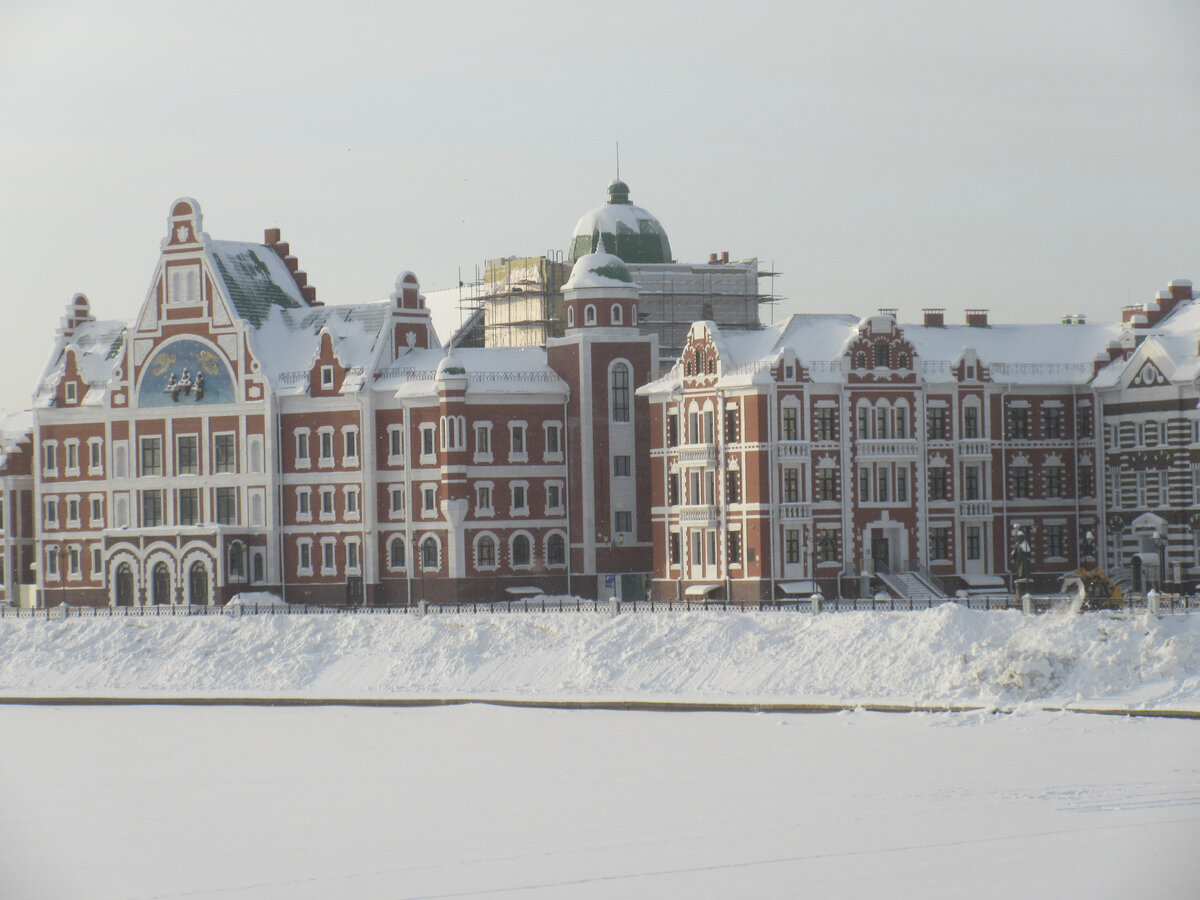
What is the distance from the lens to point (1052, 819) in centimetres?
4206

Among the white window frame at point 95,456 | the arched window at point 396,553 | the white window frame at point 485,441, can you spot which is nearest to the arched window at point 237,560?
the arched window at point 396,553

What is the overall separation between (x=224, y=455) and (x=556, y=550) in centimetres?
1581

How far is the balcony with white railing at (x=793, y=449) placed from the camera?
81.7m

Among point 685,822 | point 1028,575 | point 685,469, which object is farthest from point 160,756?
point 1028,575

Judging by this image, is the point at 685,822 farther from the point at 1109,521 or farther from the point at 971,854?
the point at 1109,521

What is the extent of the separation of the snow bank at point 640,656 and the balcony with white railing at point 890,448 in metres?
14.1

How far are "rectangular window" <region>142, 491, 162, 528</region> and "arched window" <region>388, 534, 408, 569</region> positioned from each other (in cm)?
1123

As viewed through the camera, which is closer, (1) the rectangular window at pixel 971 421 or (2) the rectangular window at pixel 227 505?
(1) the rectangular window at pixel 971 421

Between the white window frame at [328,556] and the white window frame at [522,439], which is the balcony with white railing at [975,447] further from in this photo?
the white window frame at [328,556]

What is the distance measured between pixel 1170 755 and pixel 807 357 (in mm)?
35220

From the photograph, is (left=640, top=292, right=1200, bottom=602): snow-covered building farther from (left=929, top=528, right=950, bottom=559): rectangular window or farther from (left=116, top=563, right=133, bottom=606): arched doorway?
(left=116, top=563, right=133, bottom=606): arched doorway

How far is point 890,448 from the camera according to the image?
83500 mm

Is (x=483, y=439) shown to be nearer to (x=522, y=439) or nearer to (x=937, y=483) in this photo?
(x=522, y=439)

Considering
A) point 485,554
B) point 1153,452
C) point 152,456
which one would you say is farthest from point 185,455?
point 1153,452
